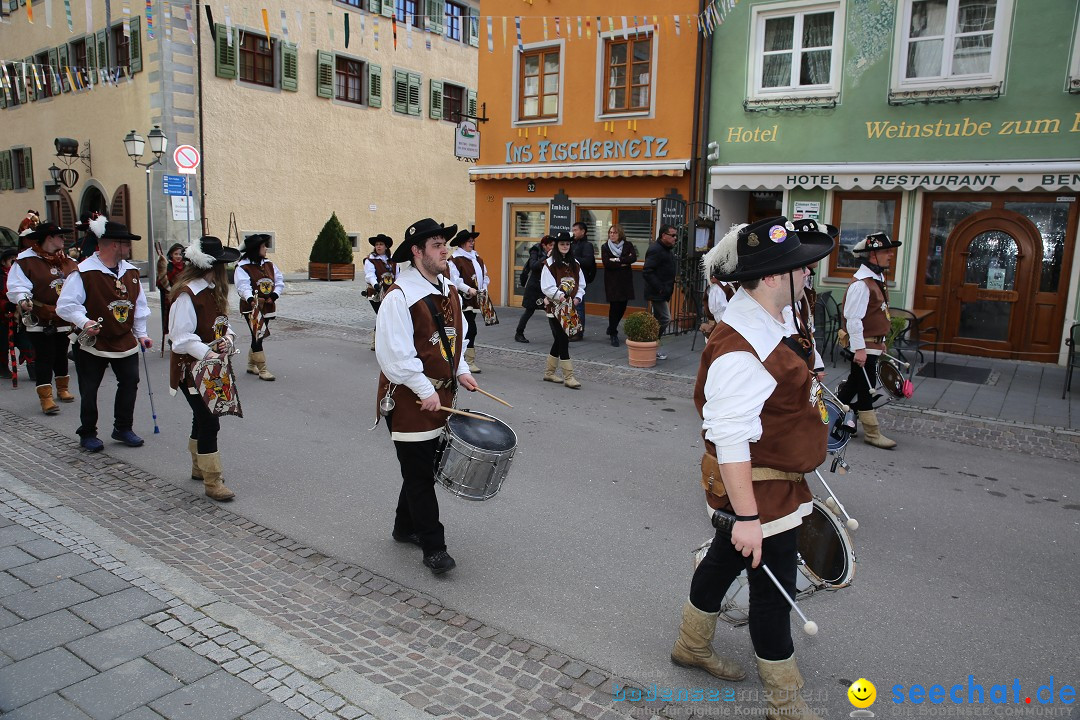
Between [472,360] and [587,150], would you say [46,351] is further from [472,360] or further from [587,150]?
[587,150]

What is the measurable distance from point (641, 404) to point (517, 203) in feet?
29.3

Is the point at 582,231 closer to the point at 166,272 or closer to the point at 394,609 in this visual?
the point at 166,272

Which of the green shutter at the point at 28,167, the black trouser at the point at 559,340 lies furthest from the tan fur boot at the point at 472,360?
the green shutter at the point at 28,167

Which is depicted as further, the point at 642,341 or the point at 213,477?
the point at 642,341

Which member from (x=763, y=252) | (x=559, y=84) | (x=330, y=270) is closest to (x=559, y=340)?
(x=763, y=252)

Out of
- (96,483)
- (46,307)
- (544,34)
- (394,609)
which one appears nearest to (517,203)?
(544,34)

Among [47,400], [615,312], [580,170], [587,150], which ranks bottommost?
[47,400]

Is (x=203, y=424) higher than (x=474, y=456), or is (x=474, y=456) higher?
(x=474, y=456)

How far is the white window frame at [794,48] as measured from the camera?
12562 millimetres

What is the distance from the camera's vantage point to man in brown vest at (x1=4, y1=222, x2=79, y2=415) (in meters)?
7.98

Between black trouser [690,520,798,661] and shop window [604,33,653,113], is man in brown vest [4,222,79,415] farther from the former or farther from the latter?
shop window [604,33,653,113]

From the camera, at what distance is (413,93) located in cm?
2720

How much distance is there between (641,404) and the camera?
900cm

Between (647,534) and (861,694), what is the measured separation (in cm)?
198
